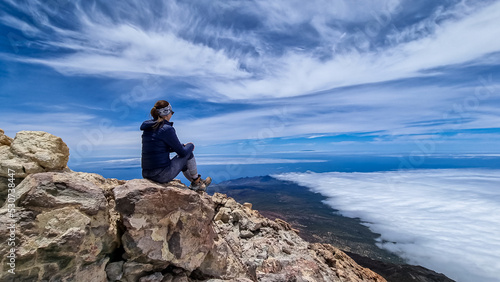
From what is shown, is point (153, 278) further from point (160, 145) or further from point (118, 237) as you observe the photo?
point (160, 145)

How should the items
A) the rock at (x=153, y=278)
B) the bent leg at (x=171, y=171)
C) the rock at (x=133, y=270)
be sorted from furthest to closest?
1. the bent leg at (x=171, y=171)
2. the rock at (x=153, y=278)
3. the rock at (x=133, y=270)

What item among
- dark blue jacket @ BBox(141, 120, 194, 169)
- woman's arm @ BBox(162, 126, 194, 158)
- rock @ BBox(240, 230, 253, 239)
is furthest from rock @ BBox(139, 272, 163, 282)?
rock @ BBox(240, 230, 253, 239)

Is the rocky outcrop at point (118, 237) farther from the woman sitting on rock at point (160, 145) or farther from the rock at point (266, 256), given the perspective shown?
the woman sitting on rock at point (160, 145)

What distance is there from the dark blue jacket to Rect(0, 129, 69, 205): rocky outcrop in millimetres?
2470

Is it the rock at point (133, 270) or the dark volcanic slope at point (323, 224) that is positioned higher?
the rock at point (133, 270)

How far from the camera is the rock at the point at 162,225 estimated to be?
259 inches

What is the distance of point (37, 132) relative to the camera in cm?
726

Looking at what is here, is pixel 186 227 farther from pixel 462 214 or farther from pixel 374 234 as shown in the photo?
pixel 462 214

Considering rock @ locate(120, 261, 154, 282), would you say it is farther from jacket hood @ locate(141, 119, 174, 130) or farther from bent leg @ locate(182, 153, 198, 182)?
jacket hood @ locate(141, 119, 174, 130)

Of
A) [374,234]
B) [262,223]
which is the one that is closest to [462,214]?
[374,234]

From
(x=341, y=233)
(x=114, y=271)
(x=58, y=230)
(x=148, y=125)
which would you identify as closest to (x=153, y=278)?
(x=114, y=271)

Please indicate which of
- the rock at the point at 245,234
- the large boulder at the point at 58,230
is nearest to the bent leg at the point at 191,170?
Answer: the large boulder at the point at 58,230

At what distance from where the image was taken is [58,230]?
5543 millimetres

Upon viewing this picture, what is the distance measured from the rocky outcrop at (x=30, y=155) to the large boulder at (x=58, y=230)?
0.78 meters
